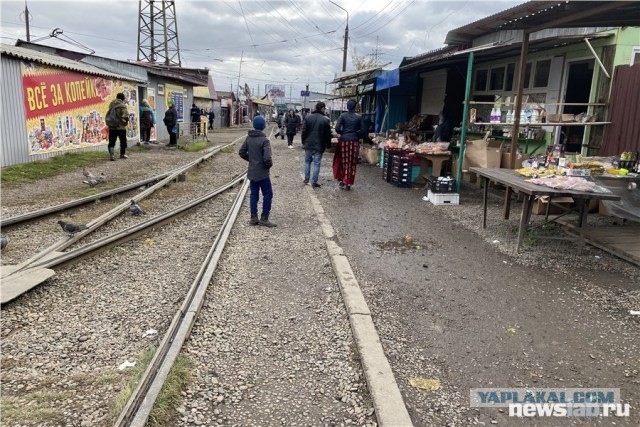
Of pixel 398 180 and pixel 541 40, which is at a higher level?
pixel 541 40

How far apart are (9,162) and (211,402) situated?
12.5 m

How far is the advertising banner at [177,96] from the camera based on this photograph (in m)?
27.2

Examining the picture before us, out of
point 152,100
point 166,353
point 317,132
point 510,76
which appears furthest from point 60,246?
point 152,100

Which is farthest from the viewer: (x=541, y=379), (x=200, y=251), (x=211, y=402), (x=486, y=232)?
(x=486, y=232)

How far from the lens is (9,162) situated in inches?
498

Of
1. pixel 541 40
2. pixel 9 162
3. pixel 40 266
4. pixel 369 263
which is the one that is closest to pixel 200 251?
pixel 40 266

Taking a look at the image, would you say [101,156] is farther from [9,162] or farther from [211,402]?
[211,402]

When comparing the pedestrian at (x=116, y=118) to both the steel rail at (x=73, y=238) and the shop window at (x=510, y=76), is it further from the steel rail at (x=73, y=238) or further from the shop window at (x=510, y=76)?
the shop window at (x=510, y=76)

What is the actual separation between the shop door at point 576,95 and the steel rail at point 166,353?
8112 mm

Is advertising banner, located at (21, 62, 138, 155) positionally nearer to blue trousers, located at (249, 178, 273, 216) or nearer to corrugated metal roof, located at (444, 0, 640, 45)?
blue trousers, located at (249, 178, 273, 216)

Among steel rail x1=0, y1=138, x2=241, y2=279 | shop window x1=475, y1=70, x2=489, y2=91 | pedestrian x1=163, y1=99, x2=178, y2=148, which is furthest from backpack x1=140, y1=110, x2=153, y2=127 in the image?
shop window x1=475, y1=70, x2=489, y2=91

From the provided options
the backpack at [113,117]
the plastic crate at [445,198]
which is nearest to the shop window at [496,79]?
the plastic crate at [445,198]

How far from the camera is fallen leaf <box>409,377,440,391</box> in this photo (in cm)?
341

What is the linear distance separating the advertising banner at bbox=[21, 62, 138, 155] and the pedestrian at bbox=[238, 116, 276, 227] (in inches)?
364
